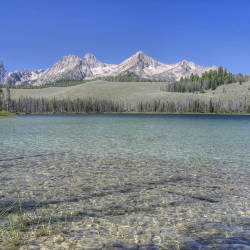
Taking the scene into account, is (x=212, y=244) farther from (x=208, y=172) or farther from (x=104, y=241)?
(x=208, y=172)

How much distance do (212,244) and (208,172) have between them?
832cm

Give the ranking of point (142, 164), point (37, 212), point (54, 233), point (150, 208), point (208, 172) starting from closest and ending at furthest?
point (54, 233)
point (37, 212)
point (150, 208)
point (208, 172)
point (142, 164)

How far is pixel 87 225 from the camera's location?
22.8 ft

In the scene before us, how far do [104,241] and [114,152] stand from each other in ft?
47.3

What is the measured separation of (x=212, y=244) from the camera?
19.4 ft

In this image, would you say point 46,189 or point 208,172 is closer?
point 46,189

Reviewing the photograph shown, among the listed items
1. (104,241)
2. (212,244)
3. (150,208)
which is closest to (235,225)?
(212,244)

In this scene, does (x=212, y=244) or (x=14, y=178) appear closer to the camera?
(x=212, y=244)

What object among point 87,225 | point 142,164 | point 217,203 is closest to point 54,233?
point 87,225

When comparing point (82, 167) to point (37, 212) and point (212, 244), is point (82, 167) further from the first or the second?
point (212, 244)

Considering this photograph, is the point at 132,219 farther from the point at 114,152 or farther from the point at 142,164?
the point at 114,152

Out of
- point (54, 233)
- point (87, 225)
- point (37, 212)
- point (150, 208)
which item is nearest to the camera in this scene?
point (54, 233)


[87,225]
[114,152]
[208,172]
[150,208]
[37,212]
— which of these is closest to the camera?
[87,225]

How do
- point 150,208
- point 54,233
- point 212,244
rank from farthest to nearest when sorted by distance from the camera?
1. point 150,208
2. point 54,233
3. point 212,244
